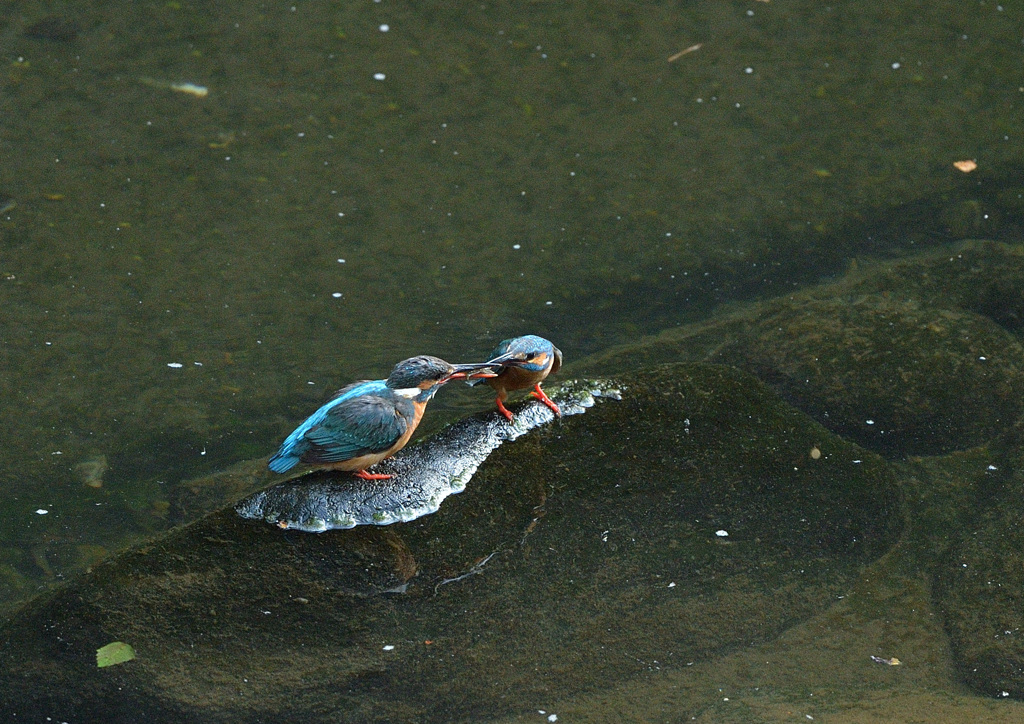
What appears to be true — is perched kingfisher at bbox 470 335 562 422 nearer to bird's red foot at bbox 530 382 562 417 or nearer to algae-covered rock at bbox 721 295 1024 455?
bird's red foot at bbox 530 382 562 417

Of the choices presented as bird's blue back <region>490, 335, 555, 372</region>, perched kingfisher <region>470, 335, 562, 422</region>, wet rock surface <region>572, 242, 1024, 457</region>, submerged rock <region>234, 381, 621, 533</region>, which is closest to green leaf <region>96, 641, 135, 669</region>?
submerged rock <region>234, 381, 621, 533</region>

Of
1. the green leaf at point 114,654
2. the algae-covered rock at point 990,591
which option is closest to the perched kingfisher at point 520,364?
the green leaf at point 114,654

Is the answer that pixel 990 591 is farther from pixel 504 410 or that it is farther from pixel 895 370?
pixel 504 410

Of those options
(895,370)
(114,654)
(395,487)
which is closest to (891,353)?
(895,370)

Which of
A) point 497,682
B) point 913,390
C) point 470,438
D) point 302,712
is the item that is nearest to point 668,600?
point 497,682

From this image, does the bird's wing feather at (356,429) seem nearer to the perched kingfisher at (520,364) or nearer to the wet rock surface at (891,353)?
the perched kingfisher at (520,364)

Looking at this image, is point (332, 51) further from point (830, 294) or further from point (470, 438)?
point (470, 438)
